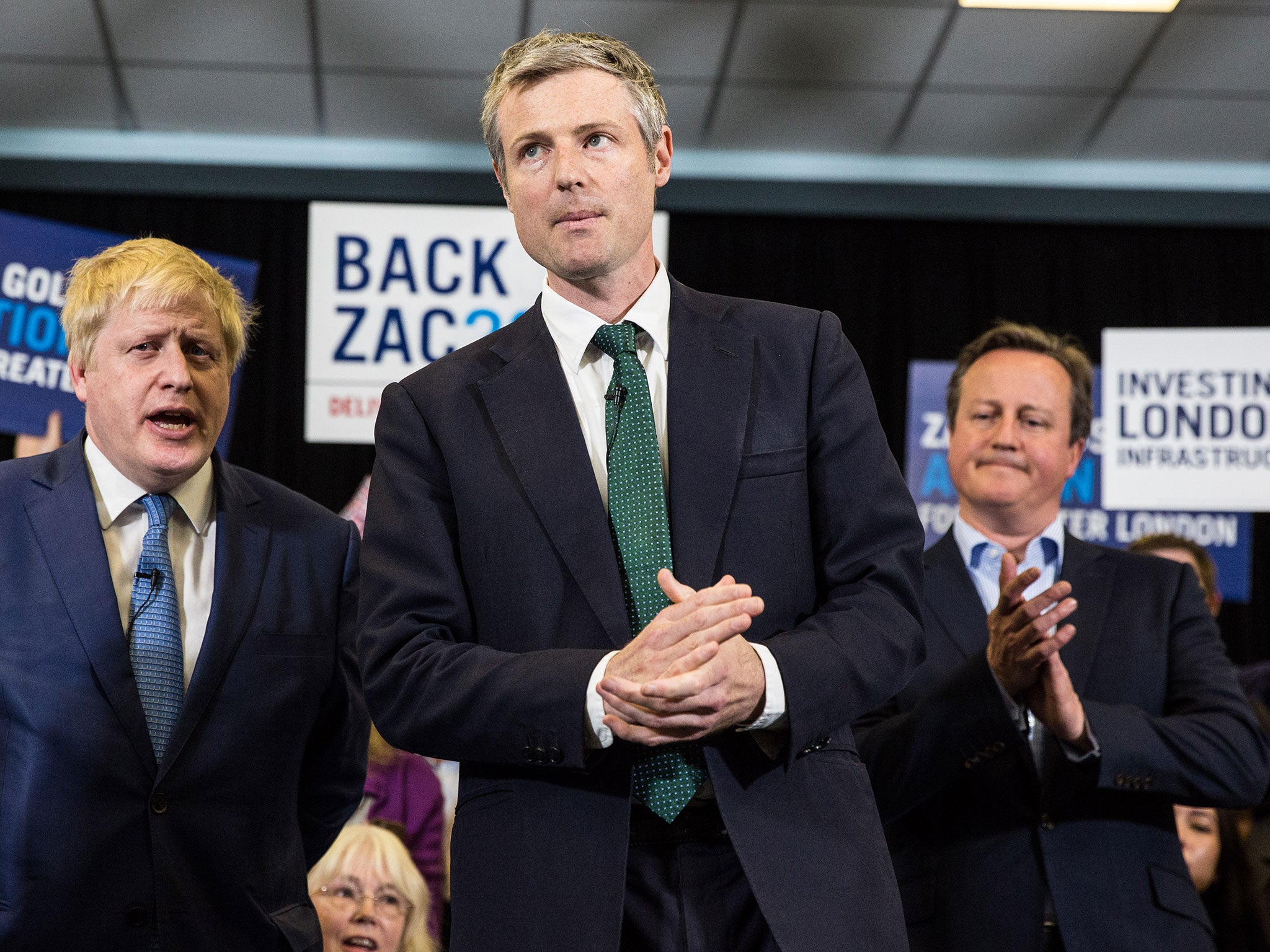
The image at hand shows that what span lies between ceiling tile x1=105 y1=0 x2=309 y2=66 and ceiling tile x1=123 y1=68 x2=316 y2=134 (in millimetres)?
141

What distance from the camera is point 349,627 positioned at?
90.1 inches

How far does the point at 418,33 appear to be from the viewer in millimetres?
5770

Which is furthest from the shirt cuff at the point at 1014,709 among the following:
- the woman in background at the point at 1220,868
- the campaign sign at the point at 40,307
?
the campaign sign at the point at 40,307

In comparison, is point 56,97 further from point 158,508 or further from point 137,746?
point 137,746

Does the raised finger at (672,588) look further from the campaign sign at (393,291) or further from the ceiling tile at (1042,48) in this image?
the ceiling tile at (1042,48)

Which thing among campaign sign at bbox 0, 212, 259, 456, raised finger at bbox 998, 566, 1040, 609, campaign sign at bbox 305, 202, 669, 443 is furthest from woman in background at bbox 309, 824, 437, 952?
raised finger at bbox 998, 566, 1040, 609

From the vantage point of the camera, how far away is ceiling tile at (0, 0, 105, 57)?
555cm

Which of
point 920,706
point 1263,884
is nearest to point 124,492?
point 920,706

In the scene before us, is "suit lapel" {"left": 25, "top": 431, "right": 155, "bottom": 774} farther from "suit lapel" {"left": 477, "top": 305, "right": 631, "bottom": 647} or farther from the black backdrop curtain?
the black backdrop curtain

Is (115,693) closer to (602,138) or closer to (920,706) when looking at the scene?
(602,138)

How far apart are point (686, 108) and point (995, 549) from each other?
422cm

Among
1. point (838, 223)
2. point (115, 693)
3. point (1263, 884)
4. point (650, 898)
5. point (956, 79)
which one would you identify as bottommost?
point (1263, 884)

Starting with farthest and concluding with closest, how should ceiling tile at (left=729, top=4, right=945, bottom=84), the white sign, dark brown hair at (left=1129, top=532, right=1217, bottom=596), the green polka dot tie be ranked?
the white sign → ceiling tile at (left=729, top=4, right=945, bottom=84) → dark brown hair at (left=1129, top=532, right=1217, bottom=596) → the green polka dot tie

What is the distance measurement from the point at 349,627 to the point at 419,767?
6.63ft
